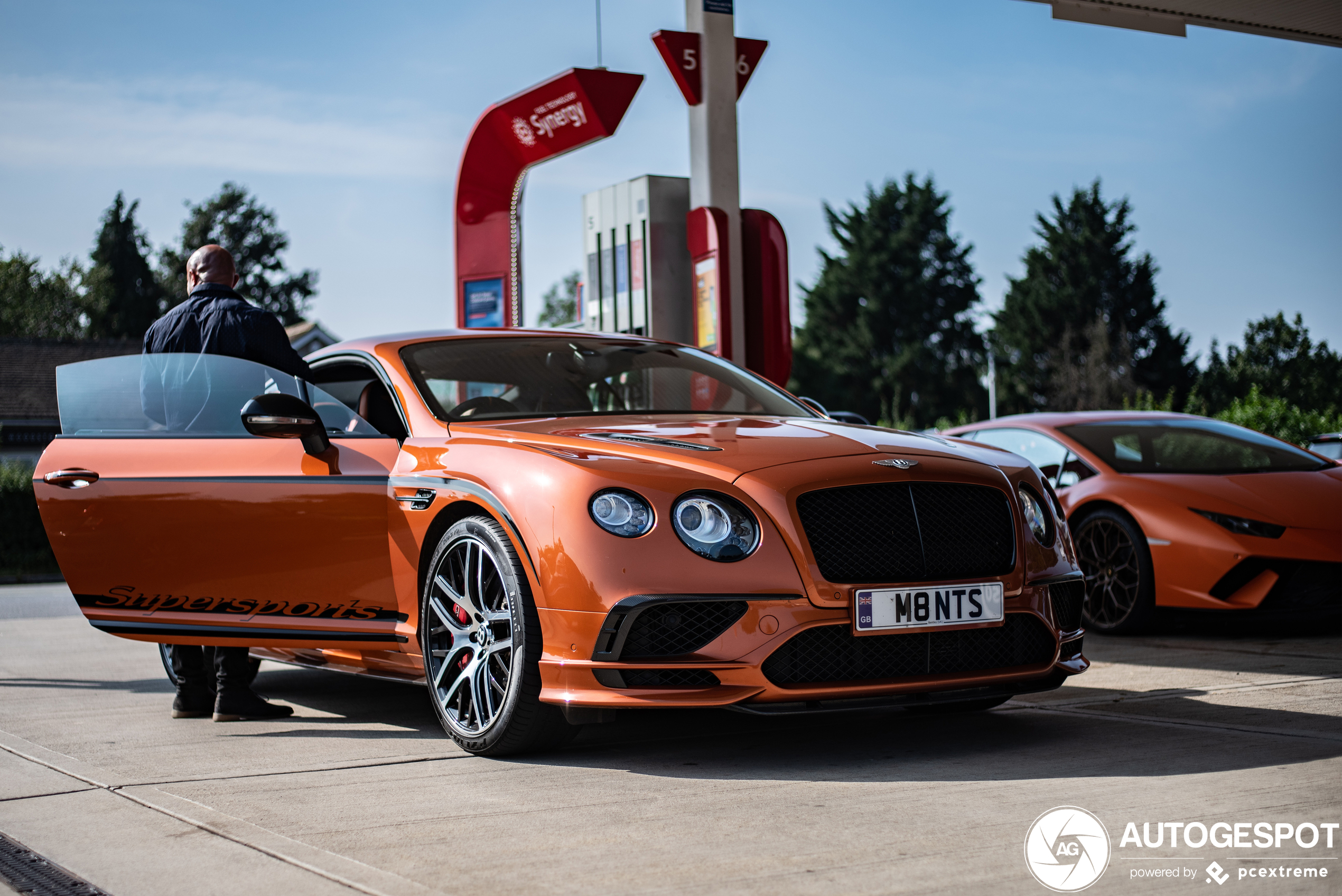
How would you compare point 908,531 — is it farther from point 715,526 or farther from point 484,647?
point 484,647

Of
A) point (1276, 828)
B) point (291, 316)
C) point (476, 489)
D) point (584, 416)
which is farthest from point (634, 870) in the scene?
point (291, 316)

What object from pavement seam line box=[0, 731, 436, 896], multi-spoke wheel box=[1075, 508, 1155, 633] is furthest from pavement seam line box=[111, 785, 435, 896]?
multi-spoke wheel box=[1075, 508, 1155, 633]

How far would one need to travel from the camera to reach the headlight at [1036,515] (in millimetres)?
A: 4434

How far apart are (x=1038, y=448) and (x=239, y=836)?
5.96 m

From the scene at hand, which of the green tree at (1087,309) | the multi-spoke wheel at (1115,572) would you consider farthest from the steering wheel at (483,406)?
the green tree at (1087,309)

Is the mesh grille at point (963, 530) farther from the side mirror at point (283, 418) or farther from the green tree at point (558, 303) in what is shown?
the green tree at point (558, 303)

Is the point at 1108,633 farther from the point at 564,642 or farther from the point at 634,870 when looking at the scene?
the point at 634,870

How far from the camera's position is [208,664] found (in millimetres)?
5488

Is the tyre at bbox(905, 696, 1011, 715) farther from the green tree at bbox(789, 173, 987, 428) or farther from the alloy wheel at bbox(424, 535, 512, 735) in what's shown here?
the green tree at bbox(789, 173, 987, 428)

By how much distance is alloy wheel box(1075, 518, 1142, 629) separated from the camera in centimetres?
725

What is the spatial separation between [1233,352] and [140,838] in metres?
71.2

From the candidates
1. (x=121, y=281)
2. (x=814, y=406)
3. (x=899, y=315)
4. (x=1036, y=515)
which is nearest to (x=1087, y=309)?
(x=899, y=315)

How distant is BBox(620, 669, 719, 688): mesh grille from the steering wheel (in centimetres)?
140

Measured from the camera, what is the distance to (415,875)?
114 inches
